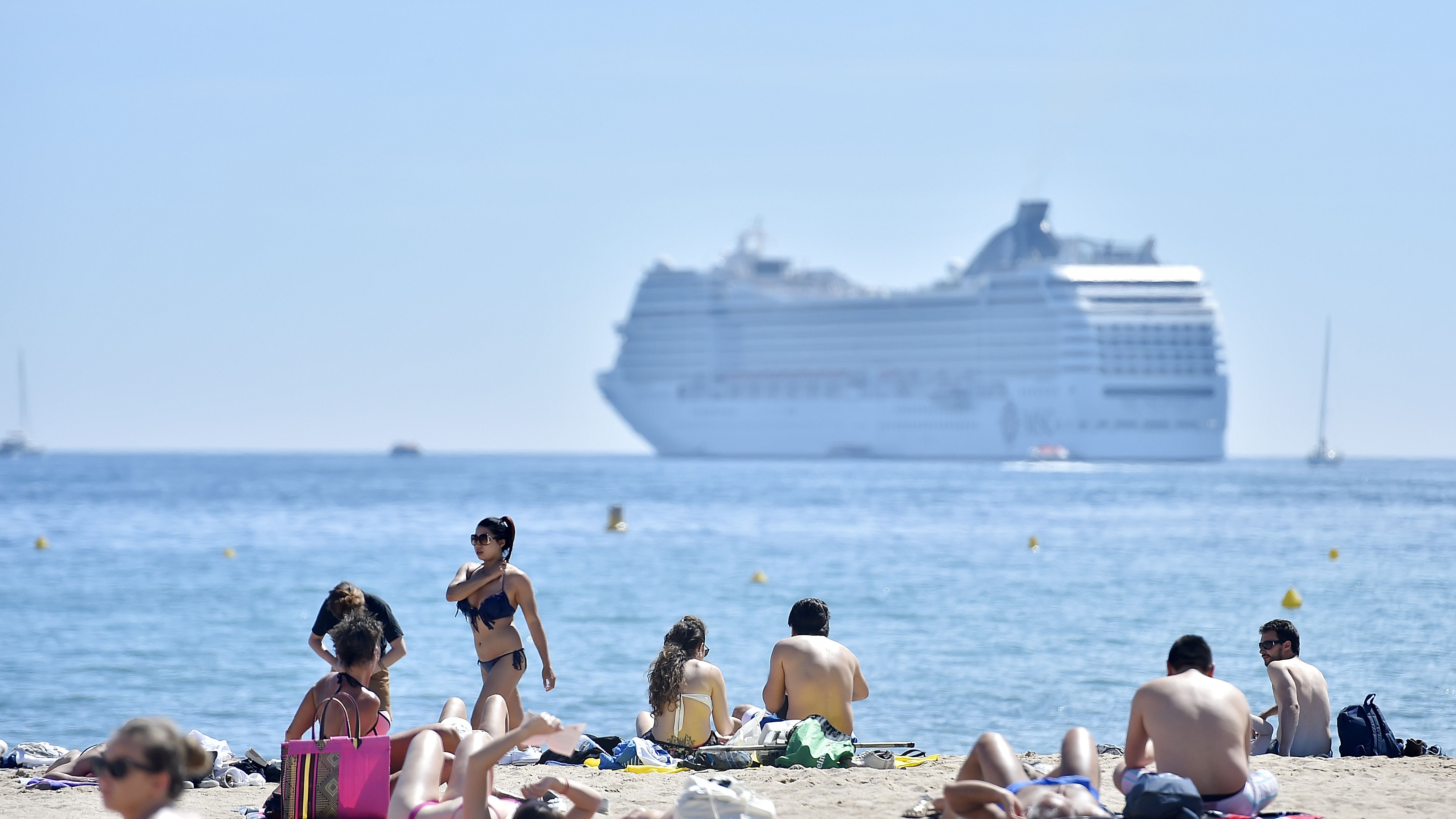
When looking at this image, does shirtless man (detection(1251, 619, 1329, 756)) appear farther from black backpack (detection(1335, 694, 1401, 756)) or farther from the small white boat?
the small white boat

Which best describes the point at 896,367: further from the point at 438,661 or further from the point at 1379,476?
the point at 438,661

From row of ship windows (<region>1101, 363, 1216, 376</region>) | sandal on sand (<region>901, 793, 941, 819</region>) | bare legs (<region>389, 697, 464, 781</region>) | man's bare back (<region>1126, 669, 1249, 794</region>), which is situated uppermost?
row of ship windows (<region>1101, 363, 1216, 376</region>)

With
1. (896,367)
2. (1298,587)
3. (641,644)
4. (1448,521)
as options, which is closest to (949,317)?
(896,367)

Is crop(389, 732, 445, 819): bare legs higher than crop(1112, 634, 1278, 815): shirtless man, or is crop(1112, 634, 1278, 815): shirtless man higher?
crop(1112, 634, 1278, 815): shirtless man

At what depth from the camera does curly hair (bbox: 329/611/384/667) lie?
5.83m

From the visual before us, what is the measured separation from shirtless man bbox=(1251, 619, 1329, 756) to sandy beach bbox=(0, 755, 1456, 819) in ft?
0.64

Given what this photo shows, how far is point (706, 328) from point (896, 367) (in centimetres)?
1373

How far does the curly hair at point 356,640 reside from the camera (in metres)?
5.83

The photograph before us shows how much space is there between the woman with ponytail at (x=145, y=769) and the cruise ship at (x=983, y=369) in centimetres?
8807

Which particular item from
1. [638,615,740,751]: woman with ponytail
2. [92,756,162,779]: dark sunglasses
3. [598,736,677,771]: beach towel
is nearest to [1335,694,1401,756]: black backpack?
[638,615,740,751]: woman with ponytail

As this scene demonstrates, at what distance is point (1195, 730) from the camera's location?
221 inches

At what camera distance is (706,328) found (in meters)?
102

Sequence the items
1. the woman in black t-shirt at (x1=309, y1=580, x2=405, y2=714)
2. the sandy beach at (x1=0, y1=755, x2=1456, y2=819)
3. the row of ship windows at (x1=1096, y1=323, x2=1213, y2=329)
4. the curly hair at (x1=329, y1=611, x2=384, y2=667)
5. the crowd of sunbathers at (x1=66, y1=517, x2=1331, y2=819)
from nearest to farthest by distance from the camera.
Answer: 1. the crowd of sunbathers at (x1=66, y1=517, x2=1331, y2=819)
2. the curly hair at (x1=329, y1=611, x2=384, y2=667)
3. the sandy beach at (x1=0, y1=755, x2=1456, y2=819)
4. the woman in black t-shirt at (x1=309, y1=580, x2=405, y2=714)
5. the row of ship windows at (x1=1096, y1=323, x2=1213, y2=329)

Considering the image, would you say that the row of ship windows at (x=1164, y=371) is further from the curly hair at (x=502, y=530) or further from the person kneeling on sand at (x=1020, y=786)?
the person kneeling on sand at (x=1020, y=786)
